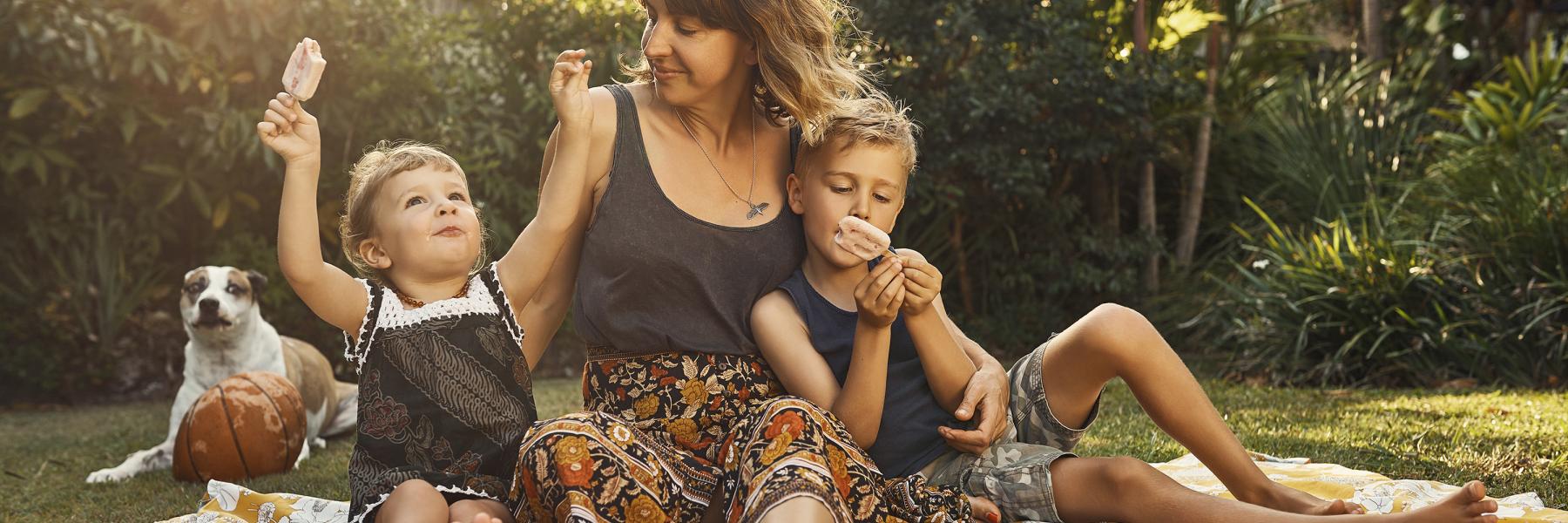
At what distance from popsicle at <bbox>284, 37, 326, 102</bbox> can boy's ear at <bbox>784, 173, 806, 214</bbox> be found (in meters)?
1.07

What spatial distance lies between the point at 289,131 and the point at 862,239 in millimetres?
1165

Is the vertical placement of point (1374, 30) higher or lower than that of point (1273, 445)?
higher

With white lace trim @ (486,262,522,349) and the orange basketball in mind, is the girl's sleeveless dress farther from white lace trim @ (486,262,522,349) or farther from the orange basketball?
the orange basketball

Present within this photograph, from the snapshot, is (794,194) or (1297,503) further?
(794,194)

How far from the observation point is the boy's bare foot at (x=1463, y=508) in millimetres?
2281

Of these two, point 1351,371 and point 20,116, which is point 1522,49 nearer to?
point 1351,371

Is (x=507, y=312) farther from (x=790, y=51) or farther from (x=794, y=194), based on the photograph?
(x=790, y=51)

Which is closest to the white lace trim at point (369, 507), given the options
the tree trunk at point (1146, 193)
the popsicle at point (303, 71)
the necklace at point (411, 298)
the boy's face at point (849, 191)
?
the necklace at point (411, 298)

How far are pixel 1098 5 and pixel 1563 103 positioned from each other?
3002mm

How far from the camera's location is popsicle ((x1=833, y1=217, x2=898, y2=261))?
99.8 inches

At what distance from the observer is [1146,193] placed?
852 cm

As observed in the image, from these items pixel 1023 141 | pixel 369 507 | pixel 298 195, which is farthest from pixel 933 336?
pixel 1023 141

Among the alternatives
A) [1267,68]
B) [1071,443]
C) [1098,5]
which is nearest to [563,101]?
[1071,443]

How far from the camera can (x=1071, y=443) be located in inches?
108
